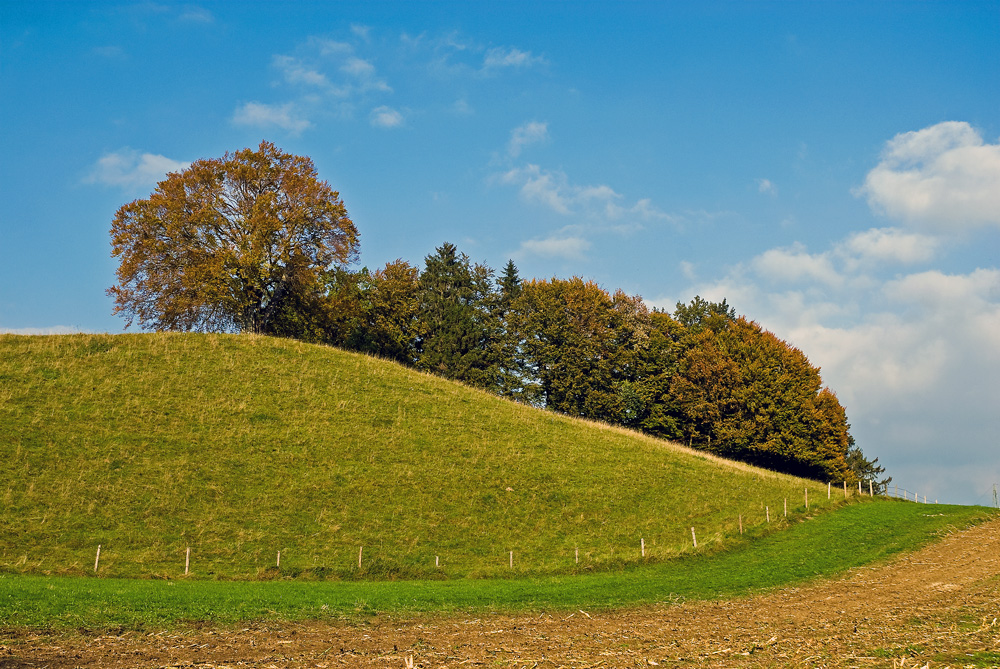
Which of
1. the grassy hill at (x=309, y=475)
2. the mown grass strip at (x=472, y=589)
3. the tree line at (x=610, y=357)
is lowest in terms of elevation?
the mown grass strip at (x=472, y=589)

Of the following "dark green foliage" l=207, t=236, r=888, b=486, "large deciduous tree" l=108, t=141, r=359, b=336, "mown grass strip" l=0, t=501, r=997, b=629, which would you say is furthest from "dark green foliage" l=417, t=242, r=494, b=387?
"mown grass strip" l=0, t=501, r=997, b=629

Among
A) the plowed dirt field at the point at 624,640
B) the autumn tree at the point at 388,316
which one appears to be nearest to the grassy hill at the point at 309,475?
the plowed dirt field at the point at 624,640

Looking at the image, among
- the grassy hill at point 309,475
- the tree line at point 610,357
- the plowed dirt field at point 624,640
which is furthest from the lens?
the tree line at point 610,357

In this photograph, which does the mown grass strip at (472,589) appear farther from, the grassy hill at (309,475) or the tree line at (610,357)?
the tree line at (610,357)

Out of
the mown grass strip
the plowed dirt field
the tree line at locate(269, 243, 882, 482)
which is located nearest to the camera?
the plowed dirt field

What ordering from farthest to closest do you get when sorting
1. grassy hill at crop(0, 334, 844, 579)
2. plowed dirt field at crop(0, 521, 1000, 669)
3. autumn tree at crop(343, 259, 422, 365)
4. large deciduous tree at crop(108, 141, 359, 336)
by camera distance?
autumn tree at crop(343, 259, 422, 365) < large deciduous tree at crop(108, 141, 359, 336) < grassy hill at crop(0, 334, 844, 579) < plowed dirt field at crop(0, 521, 1000, 669)

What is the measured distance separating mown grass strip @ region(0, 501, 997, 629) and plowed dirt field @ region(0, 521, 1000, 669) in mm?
2049

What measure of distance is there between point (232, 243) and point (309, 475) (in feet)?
93.5

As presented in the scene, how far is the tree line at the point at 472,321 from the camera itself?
62250 millimetres

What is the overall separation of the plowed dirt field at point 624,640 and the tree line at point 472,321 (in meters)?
46.3

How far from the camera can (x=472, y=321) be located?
87000 millimetres

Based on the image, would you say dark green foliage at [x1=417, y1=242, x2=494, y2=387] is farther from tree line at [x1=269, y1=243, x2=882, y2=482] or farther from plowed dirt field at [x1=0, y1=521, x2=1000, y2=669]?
plowed dirt field at [x1=0, y1=521, x2=1000, y2=669]

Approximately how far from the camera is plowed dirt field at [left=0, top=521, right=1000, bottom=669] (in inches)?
581

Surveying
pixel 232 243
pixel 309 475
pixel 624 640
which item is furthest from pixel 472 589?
pixel 232 243
